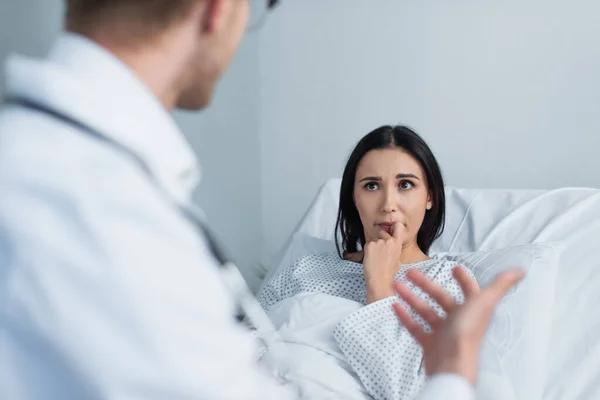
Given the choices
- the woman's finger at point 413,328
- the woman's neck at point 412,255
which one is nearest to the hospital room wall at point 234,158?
the woman's neck at point 412,255

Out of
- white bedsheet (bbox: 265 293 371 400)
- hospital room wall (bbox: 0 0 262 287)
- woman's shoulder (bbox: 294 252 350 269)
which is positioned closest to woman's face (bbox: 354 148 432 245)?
woman's shoulder (bbox: 294 252 350 269)

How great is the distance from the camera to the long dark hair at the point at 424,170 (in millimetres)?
1619

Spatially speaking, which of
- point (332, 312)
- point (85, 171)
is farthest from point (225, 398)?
point (332, 312)

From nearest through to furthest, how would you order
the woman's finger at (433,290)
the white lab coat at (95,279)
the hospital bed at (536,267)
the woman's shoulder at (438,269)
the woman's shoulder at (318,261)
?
the white lab coat at (95,279) → the woman's finger at (433,290) → the hospital bed at (536,267) → the woman's shoulder at (438,269) → the woman's shoulder at (318,261)

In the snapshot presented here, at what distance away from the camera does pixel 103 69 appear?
521 mm

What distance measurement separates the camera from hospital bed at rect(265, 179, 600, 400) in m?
1.33

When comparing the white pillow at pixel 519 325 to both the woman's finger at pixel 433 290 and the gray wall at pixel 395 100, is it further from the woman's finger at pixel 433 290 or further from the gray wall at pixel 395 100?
the gray wall at pixel 395 100

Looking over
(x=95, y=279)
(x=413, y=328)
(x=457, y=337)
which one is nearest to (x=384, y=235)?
(x=413, y=328)

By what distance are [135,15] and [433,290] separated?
40cm

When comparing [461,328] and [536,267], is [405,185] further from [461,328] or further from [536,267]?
[461,328]

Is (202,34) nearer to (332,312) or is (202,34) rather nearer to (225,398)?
(225,398)

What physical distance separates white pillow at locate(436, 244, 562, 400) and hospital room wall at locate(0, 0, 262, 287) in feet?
3.13

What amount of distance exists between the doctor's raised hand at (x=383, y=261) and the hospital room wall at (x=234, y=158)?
2.69 ft

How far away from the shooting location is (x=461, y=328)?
2.07ft
